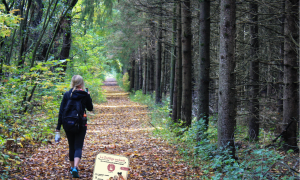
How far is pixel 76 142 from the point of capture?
5.35 m

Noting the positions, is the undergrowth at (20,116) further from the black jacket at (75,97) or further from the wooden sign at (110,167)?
the wooden sign at (110,167)

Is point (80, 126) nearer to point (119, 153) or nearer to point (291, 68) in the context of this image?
point (119, 153)

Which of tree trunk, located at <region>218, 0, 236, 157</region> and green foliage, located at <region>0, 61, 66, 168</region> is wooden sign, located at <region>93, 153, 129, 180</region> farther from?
tree trunk, located at <region>218, 0, 236, 157</region>

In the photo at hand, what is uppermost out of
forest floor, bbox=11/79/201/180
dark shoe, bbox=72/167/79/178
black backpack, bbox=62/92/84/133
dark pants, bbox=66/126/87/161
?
black backpack, bbox=62/92/84/133

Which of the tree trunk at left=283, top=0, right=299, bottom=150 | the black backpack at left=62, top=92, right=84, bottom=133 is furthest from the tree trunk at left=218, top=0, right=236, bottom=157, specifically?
the black backpack at left=62, top=92, right=84, bottom=133

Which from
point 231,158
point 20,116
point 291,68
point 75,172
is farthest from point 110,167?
point 291,68

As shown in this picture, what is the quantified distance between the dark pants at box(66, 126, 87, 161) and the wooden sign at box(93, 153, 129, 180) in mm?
1756

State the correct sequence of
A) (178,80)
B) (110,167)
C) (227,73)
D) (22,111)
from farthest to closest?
(178,80)
(22,111)
(227,73)
(110,167)

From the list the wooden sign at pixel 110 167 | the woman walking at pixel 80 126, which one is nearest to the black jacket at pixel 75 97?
the woman walking at pixel 80 126

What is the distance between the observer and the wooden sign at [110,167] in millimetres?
3613

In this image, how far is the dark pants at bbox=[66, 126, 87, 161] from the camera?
17.4ft

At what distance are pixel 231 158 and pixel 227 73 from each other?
5.94ft

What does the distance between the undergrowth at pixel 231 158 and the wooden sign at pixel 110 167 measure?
5.93ft

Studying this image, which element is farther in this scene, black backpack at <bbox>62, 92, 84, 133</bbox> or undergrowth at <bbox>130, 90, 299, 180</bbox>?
black backpack at <bbox>62, 92, 84, 133</bbox>
